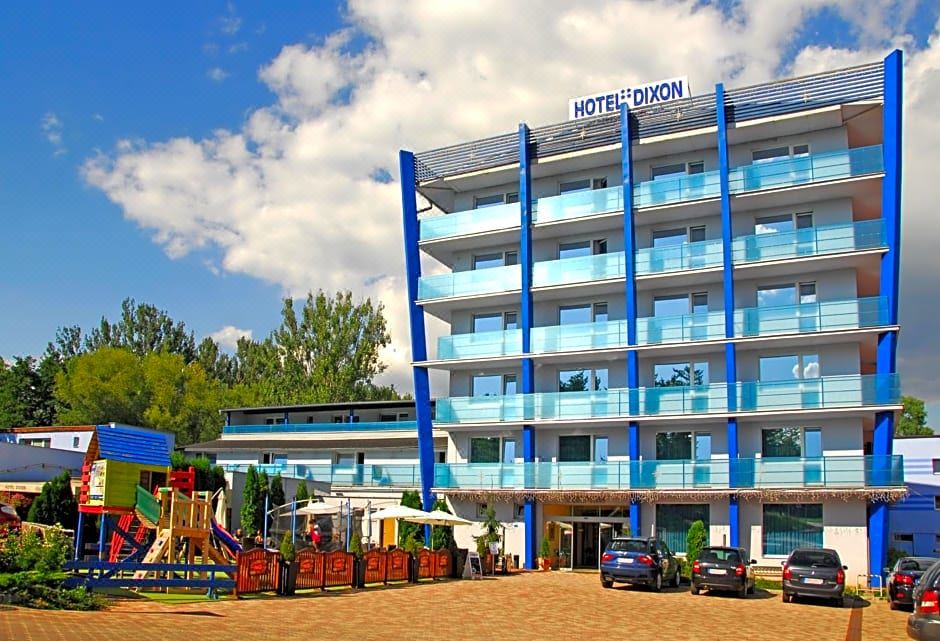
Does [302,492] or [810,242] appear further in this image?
[302,492]

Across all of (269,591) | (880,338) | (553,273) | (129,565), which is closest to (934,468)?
(880,338)

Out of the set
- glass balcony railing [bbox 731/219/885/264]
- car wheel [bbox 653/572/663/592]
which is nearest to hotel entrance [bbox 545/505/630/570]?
car wheel [bbox 653/572/663/592]

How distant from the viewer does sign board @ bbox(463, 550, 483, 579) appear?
1313 inches

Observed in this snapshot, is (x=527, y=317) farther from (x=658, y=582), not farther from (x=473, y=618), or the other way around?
(x=473, y=618)

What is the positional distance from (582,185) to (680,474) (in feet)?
Answer: 48.8

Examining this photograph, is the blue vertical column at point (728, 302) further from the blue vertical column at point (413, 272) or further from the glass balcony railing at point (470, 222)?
the blue vertical column at point (413, 272)

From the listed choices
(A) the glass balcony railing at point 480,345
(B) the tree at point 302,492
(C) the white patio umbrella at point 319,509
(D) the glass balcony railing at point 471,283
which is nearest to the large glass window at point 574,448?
(A) the glass balcony railing at point 480,345

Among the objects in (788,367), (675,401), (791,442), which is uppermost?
(788,367)

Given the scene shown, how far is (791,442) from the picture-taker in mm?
39156

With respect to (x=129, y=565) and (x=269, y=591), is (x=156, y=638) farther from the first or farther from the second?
(x=269, y=591)

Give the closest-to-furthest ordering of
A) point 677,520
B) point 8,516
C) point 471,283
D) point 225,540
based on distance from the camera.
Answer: point 225,540, point 8,516, point 677,520, point 471,283

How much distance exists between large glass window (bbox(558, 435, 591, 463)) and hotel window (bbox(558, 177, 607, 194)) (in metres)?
11.8

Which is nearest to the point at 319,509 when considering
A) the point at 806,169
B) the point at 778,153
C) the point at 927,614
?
the point at 806,169

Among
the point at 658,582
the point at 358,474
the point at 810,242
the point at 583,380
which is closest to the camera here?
the point at 658,582
